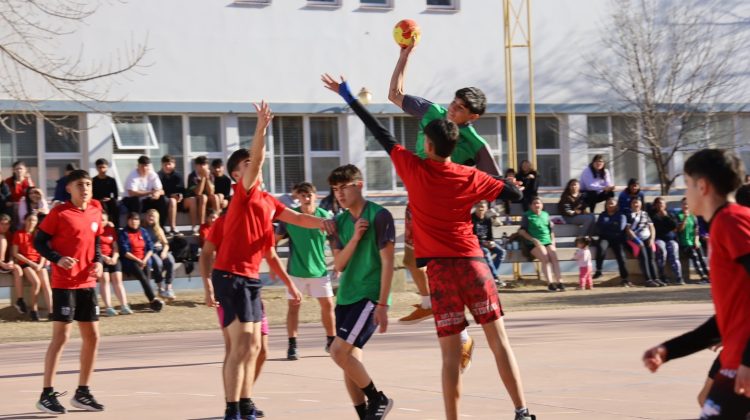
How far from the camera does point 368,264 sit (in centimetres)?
871

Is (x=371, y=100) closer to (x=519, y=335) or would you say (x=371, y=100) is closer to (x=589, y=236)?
(x=589, y=236)

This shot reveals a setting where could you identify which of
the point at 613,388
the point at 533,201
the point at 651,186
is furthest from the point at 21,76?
the point at 613,388

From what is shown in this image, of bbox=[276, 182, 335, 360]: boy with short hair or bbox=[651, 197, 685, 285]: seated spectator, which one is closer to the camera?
bbox=[276, 182, 335, 360]: boy with short hair

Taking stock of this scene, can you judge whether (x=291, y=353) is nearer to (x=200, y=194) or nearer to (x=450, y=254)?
(x=450, y=254)

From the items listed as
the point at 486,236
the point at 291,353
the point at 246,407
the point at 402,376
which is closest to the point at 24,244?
the point at 291,353

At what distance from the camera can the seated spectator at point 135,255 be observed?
20.6 meters

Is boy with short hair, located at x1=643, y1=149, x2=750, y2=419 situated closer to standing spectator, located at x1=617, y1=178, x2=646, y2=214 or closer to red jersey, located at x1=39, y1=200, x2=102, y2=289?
red jersey, located at x1=39, y1=200, x2=102, y2=289

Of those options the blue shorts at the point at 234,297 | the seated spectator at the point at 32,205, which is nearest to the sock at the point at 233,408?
the blue shorts at the point at 234,297

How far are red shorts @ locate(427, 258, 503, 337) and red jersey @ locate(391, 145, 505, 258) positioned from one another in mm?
75

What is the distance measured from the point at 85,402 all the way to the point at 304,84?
19.3m

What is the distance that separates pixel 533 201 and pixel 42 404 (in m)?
15.5

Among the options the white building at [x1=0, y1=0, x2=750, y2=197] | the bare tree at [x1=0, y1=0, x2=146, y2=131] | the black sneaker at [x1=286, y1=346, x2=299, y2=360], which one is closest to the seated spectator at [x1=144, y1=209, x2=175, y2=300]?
the bare tree at [x1=0, y1=0, x2=146, y2=131]

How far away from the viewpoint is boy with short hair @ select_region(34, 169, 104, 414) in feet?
33.5

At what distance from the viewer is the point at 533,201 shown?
24.4 meters
